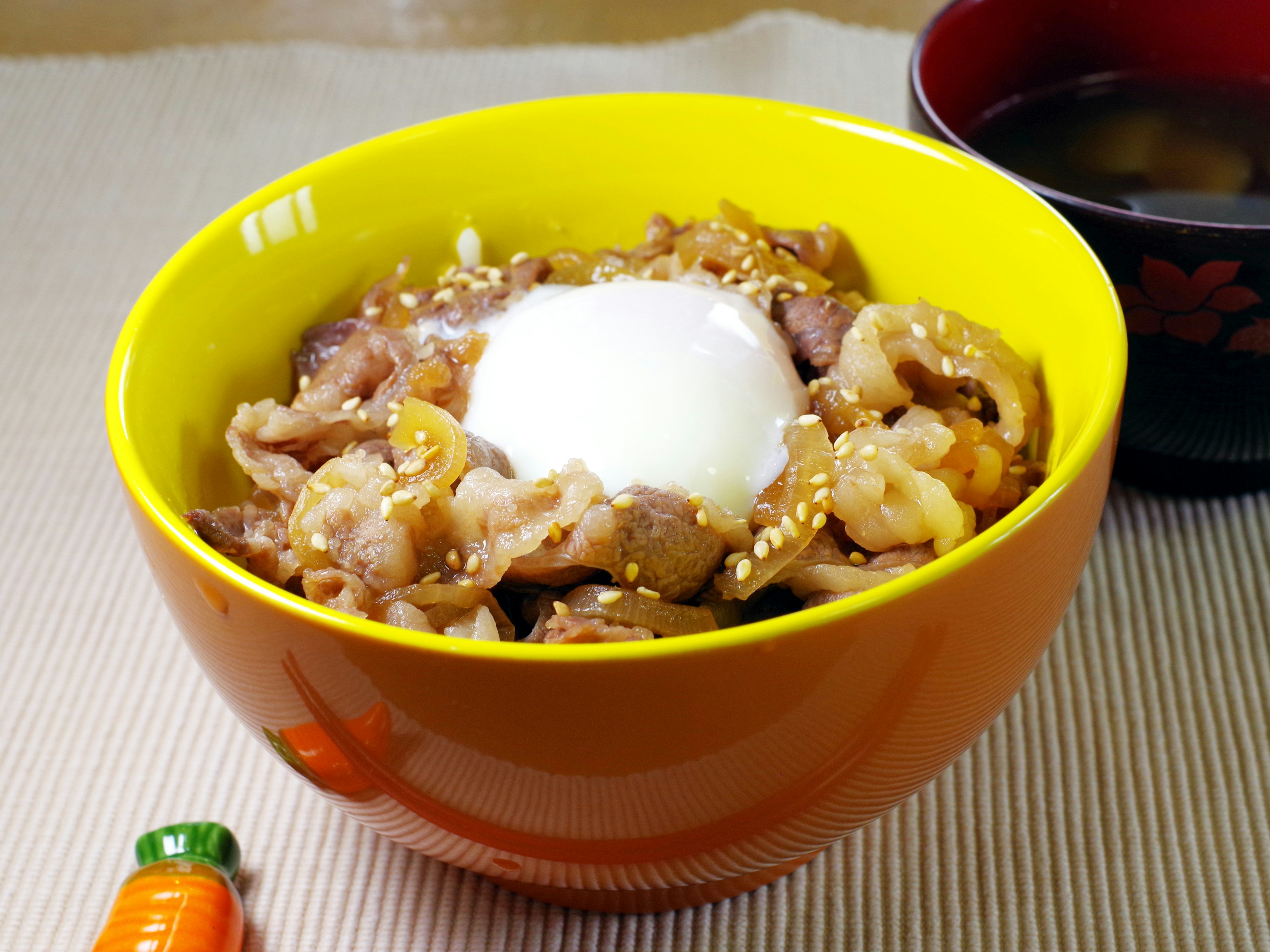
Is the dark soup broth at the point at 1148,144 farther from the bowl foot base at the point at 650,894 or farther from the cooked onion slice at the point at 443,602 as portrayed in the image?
the cooked onion slice at the point at 443,602

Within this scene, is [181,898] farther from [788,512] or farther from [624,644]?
[788,512]

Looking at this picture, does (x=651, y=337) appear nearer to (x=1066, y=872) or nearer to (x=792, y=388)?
(x=792, y=388)

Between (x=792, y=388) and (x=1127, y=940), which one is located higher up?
(x=792, y=388)

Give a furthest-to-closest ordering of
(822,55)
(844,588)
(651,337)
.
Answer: (822,55) < (651,337) < (844,588)

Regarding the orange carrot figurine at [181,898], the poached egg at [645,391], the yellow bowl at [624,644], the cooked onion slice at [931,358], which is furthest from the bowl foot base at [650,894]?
the cooked onion slice at [931,358]

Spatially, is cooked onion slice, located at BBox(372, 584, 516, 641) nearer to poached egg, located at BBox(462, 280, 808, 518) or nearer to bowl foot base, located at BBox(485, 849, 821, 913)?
poached egg, located at BBox(462, 280, 808, 518)

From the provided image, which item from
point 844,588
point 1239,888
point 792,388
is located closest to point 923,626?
point 844,588

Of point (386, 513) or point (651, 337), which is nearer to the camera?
point (386, 513)
